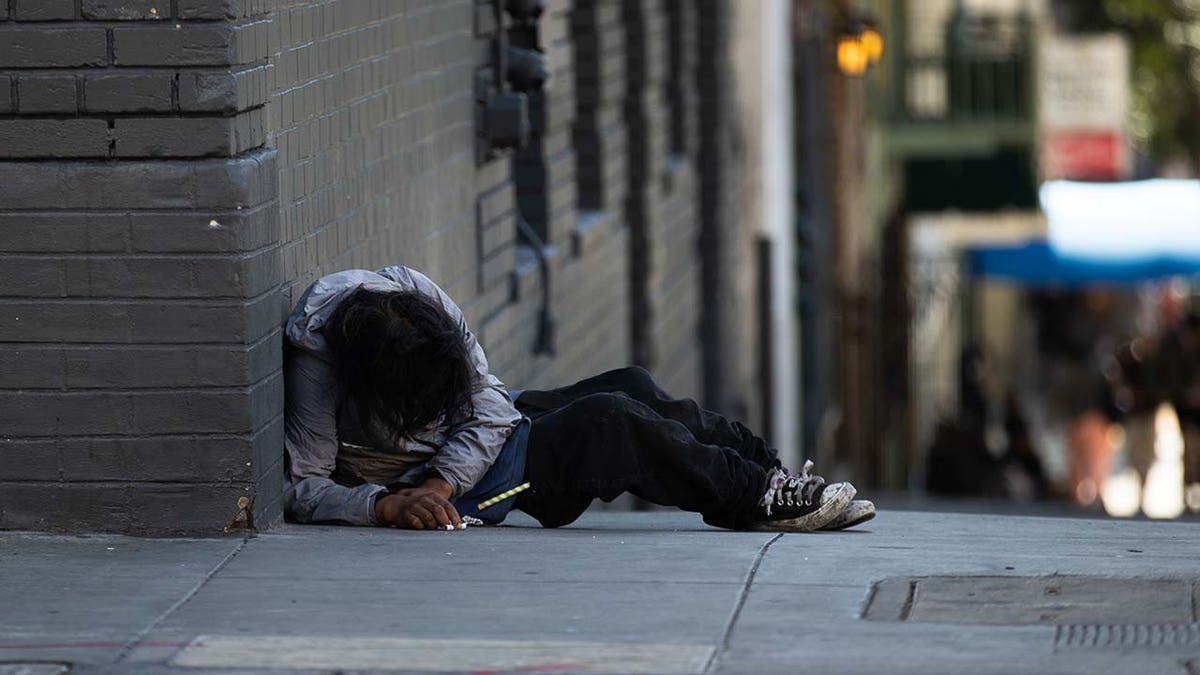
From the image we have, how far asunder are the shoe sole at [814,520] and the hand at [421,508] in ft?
2.90

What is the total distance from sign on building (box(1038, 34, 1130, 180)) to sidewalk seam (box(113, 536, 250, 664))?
78.9ft

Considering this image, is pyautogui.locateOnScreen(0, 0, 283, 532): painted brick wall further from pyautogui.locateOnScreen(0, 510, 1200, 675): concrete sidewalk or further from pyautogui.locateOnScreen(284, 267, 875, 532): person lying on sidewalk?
pyautogui.locateOnScreen(284, 267, 875, 532): person lying on sidewalk

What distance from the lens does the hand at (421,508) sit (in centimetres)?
637

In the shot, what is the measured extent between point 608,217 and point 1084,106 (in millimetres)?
17945

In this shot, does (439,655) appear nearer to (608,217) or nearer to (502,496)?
(502,496)

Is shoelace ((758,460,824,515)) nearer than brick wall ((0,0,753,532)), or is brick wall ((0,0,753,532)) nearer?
brick wall ((0,0,753,532))

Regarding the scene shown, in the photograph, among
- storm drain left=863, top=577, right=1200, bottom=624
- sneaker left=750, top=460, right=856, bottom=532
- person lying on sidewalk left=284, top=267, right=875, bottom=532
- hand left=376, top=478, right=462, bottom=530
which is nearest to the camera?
storm drain left=863, top=577, right=1200, bottom=624

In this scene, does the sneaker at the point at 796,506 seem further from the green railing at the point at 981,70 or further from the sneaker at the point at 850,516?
the green railing at the point at 981,70

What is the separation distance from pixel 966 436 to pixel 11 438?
46.4 ft

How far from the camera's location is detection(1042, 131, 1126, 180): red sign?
29.3 meters

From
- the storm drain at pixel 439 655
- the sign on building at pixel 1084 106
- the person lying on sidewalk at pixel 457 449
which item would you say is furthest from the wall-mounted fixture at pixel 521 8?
the sign on building at pixel 1084 106

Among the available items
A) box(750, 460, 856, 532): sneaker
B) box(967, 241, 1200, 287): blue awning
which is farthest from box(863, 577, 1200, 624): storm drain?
box(967, 241, 1200, 287): blue awning

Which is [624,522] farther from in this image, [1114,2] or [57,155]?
[1114,2]

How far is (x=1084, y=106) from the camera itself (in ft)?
95.8
